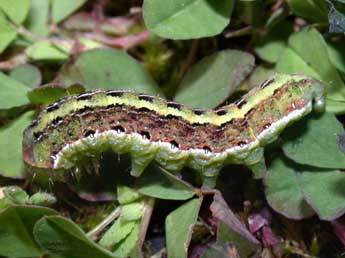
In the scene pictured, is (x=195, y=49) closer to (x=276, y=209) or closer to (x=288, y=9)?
(x=288, y=9)

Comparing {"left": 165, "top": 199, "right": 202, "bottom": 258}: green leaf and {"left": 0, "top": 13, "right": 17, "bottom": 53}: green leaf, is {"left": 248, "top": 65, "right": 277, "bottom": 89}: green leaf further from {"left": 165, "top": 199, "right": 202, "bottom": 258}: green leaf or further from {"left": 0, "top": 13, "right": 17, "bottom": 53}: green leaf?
{"left": 0, "top": 13, "right": 17, "bottom": 53}: green leaf

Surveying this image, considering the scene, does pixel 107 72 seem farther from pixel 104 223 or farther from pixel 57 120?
pixel 104 223

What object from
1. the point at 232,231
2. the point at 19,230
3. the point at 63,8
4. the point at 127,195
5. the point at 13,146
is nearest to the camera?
the point at 232,231

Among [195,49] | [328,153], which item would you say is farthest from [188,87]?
[328,153]

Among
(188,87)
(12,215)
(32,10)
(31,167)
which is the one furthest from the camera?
(32,10)

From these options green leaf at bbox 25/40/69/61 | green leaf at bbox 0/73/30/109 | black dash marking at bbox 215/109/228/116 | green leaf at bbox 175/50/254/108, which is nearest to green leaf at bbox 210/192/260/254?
black dash marking at bbox 215/109/228/116

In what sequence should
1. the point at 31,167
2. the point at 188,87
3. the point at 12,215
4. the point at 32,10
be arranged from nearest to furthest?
the point at 12,215
the point at 31,167
the point at 188,87
the point at 32,10

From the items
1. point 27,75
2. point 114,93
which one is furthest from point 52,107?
point 27,75
